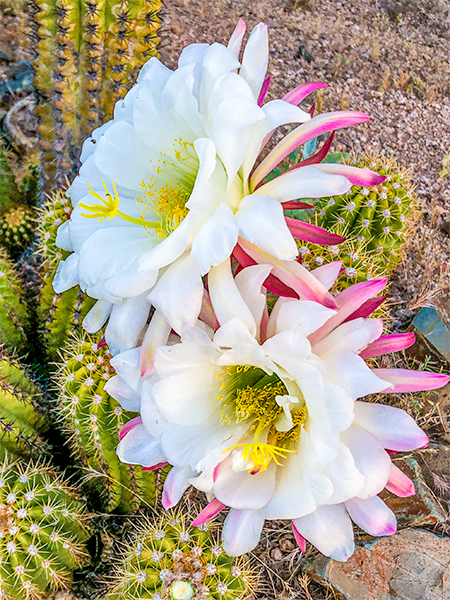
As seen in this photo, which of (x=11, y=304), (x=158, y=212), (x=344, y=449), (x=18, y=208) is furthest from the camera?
(x=18, y=208)

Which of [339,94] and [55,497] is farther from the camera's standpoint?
[339,94]

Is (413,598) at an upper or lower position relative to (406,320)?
lower

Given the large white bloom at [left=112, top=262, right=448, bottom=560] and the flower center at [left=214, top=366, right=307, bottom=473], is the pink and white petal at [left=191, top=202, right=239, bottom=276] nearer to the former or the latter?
the large white bloom at [left=112, top=262, right=448, bottom=560]

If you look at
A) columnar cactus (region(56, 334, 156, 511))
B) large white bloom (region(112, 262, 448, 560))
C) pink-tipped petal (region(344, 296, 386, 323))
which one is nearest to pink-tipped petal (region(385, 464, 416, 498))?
large white bloom (region(112, 262, 448, 560))

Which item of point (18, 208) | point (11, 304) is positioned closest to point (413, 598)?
point (11, 304)

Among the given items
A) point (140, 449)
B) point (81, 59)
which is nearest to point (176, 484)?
point (140, 449)

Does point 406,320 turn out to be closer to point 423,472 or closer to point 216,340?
point 423,472

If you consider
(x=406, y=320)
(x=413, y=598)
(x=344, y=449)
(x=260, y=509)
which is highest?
(x=344, y=449)

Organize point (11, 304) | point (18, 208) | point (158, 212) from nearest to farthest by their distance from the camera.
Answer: point (158, 212) < point (11, 304) < point (18, 208)
